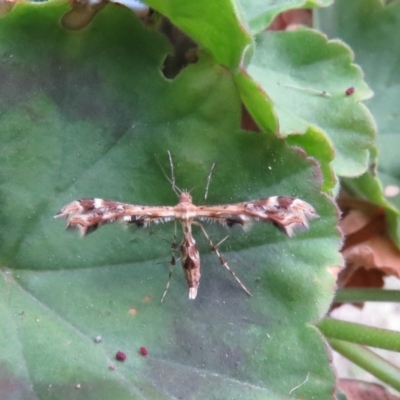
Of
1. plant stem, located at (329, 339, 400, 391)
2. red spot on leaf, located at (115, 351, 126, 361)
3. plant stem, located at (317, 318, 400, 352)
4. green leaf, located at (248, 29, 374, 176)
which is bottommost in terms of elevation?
plant stem, located at (329, 339, 400, 391)

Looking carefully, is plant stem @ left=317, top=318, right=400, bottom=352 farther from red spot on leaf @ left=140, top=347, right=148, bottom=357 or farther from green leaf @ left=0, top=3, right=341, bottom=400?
red spot on leaf @ left=140, top=347, right=148, bottom=357

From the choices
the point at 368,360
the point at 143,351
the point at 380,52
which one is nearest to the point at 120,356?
the point at 143,351

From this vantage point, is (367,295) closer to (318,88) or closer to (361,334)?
(361,334)

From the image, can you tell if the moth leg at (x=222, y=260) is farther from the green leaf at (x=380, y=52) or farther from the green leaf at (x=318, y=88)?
the green leaf at (x=380, y=52)

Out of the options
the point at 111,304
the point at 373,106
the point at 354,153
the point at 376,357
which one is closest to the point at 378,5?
the point at 373,106

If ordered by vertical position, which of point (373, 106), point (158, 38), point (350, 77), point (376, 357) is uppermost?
Result: point (158, 38)

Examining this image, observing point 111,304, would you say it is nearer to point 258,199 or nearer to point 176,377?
point 176,377

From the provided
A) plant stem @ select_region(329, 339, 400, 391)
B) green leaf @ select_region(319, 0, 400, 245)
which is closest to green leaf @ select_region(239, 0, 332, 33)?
green leaf @ select_region(319, 0, 400, 245)
